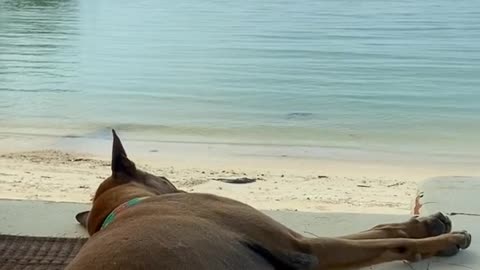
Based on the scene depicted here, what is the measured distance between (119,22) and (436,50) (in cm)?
1512

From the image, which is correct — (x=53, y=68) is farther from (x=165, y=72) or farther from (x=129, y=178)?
(x=129, y=178)

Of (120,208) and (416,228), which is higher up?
(120,208)

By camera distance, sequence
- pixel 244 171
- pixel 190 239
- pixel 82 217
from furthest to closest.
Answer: pixel 244 171 < pixel 82 217 < pixel 190 239

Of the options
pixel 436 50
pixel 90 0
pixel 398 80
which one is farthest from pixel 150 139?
pixel 90 0

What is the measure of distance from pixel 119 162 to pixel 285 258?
1.00 m

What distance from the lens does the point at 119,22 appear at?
31797 mm

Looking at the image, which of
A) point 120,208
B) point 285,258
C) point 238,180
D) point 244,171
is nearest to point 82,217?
point 120,208

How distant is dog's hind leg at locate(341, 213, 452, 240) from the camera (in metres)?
4.01

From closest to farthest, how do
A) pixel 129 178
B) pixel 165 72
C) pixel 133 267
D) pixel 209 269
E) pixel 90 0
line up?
pixel 133 267, pixel 209 269, pixel 129 178, pixel 165 72, pixel 90 0

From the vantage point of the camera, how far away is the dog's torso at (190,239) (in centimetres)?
290

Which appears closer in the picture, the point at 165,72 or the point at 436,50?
the point at 165,72

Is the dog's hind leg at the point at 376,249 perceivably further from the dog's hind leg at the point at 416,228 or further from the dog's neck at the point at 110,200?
the dog's neck at the point at 110,200

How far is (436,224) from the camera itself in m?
4.07

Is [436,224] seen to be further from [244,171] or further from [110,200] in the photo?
[244,171]
